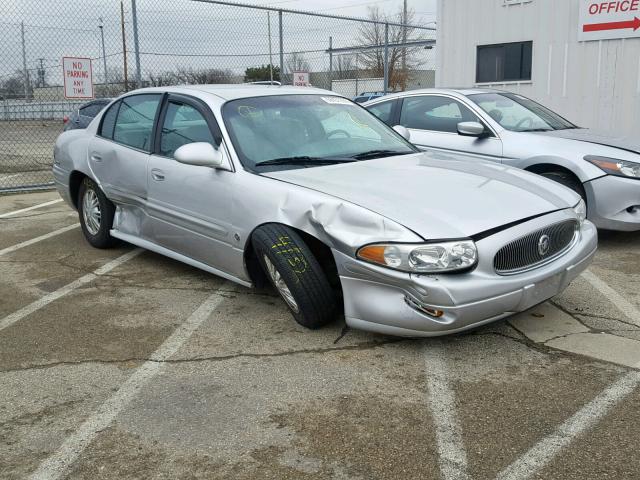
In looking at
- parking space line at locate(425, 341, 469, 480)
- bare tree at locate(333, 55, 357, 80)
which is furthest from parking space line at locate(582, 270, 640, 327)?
bare tree at locate(333, 55, 357, 80)

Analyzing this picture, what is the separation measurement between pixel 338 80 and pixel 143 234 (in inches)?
1085

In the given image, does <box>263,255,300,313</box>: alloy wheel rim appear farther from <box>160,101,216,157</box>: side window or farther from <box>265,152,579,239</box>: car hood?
<box>160,101,216,157</box>: side window

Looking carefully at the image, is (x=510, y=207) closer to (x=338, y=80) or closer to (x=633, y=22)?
(x=633, y=22)

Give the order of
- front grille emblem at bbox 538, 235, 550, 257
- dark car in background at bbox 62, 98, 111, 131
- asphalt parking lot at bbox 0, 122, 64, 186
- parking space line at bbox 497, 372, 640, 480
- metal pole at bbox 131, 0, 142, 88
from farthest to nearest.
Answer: dark car in background at bbox 62, 98, 111, 131 < asphalt parking lot at bbox 0, 122, 64, 186 < metal pole at bbox 131, 0, 142, 88 < front grille emblem at bbox 538, 235, 550, 257 < parking space line at bbox 497, 372, 640, 480

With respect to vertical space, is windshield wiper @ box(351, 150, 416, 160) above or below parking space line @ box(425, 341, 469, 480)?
above

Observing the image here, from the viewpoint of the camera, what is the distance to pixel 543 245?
3.79 metres

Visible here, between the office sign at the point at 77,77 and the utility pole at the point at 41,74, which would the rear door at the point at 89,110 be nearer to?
the utility pole at the point at 41,74

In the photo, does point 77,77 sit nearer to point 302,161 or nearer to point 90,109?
point 90,109

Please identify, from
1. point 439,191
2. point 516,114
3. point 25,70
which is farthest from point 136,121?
point 25,70

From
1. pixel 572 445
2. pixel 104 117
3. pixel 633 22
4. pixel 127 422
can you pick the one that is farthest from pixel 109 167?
pixel 633 22

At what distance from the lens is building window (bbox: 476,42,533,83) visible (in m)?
14.1

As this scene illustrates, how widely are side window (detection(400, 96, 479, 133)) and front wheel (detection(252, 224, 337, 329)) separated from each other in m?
3.61

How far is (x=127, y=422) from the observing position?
3.03m

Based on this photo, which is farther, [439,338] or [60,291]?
[60,291]
